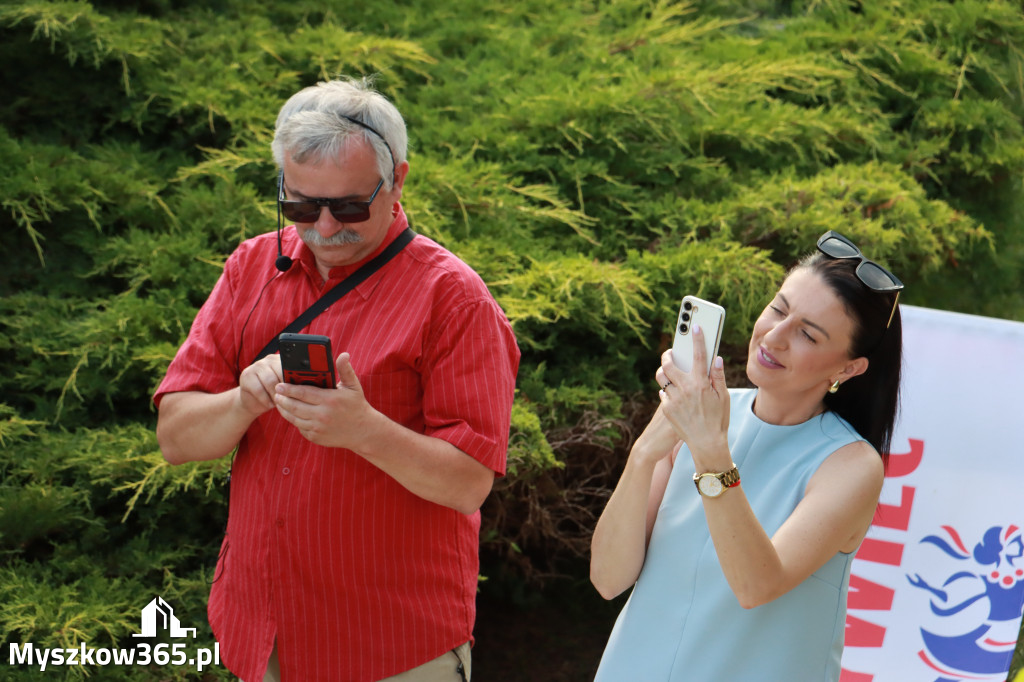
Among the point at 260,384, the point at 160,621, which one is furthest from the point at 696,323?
the point at 160,621

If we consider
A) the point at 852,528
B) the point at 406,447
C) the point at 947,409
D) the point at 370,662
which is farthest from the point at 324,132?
the point at 947,409

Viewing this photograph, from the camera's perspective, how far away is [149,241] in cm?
373

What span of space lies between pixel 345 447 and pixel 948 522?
209cm

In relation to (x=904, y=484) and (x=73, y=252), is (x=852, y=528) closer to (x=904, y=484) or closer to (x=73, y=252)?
(x=904, y=484)

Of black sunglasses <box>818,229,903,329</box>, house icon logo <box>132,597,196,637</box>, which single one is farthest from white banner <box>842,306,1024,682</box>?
house icon logo <box>132,597,196,637</box>

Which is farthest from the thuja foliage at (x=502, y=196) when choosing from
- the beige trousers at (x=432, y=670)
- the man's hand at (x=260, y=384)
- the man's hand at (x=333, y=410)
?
the man's hand at (x=333, y=410)

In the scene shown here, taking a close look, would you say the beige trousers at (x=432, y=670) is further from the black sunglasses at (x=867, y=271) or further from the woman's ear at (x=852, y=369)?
the black sunglasses at (x=867, y=271)

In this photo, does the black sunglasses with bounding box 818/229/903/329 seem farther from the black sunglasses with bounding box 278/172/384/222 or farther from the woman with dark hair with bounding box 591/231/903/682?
the black sunglasses with bounding box 278/172/384/222

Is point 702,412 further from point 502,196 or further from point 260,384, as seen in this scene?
point 502,196

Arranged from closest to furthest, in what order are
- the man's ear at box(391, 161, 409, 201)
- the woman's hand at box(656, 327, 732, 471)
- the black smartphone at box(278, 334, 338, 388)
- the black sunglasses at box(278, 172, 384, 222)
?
the woman's hand at box(656, 327, 732, 471) → the black smartphone at box(278, 334, 338, 388) → the black sunglasses at box(278, 172, 384, 222) → the man's ear at box(391, 161, 409, 201)

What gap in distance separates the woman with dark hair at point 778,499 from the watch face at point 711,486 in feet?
0.04

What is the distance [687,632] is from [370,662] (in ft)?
2.44

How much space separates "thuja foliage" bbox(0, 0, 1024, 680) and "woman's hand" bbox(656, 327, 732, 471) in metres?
1.51

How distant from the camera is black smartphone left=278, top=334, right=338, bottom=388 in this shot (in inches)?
72.2
